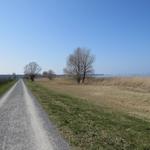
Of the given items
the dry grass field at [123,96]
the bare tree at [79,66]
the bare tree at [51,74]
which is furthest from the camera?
the bare tree at [51,74]

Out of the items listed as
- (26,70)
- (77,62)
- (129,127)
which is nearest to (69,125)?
(129,127)

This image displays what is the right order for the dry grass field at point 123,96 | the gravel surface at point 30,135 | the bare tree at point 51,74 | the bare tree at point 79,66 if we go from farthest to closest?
the bare tree at point 51,74, the bare tree at point 79,66, the dry grass field at point 123,96, the gravel surface at point 30,135

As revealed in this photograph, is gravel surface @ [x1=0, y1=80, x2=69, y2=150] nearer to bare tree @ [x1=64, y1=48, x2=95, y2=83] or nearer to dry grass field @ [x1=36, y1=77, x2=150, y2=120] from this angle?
dry grass field @ [x1=36, y1=77, x2=150, y2=120]

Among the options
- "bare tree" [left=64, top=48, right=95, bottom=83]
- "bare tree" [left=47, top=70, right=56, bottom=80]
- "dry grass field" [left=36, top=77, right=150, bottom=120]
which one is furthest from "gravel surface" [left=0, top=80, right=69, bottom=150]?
"bare tree" [left=47, top=70, right=56, bottom=80]

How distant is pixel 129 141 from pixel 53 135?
244 cm

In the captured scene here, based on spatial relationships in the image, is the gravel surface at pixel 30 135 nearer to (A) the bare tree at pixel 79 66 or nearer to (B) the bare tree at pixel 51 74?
(A) the bare tree at pixel 79 66

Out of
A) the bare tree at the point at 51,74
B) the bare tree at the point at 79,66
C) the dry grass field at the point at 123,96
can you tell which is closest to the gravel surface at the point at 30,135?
the dry grass field at the point at 123,96

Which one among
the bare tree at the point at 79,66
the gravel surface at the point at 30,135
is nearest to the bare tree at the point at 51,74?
the bare tree at the point at 79,66

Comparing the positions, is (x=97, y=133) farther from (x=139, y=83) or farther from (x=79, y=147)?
(x=139, y=83)

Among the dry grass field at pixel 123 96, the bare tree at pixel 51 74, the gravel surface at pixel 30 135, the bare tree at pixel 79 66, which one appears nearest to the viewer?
the gravel surface at pixel 30 135

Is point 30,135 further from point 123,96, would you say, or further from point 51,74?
point 51,74

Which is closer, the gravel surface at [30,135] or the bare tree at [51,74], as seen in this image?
the gravel surface at [30,135]

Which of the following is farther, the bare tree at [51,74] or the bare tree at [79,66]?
the bare tree at [51,74]

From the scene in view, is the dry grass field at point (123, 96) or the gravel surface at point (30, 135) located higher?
the gravel surface at point (30, 135)
